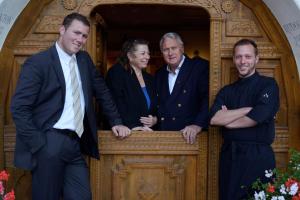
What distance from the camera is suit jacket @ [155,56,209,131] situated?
14.8 feet

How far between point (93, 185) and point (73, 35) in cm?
141

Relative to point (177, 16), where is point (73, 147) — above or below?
below

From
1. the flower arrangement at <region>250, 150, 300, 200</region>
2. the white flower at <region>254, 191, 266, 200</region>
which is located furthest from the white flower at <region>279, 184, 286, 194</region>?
the white flower at <region>254, 191, 266, 200</region>

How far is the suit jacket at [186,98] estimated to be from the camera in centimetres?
451

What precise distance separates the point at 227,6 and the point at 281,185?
1.64 m

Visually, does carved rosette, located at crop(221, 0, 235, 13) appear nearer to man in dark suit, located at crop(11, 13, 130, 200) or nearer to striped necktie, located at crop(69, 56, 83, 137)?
man in dark suit, located at crop(11, 13, 130, 200)

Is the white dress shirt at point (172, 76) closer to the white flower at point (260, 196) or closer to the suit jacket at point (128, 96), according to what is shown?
the suit jacket at point (128, 96)

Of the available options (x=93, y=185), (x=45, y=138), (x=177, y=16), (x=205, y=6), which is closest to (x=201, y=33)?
(x=177, y=16)

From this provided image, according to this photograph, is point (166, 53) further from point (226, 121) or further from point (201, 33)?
point (201, 33)

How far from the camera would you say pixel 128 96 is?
4520 mm

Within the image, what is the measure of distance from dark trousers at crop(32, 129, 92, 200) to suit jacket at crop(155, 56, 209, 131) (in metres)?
0.97

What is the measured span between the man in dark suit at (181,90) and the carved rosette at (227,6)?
0.47m

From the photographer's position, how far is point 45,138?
12.0 feet

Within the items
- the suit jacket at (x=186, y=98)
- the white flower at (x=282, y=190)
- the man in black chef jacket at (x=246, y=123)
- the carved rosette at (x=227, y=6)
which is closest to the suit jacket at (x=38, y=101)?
the suit jacket at (x=186, y=98)
